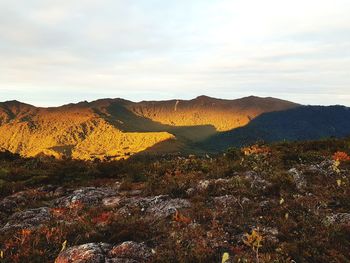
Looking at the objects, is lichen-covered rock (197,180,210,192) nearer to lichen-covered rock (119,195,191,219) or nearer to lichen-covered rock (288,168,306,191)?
lichen-covered rock (119,195,191,219)

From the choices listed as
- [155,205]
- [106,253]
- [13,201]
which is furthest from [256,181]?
[13,201]

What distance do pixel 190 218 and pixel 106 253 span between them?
3.03m

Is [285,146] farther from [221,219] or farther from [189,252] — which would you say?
[189,252]

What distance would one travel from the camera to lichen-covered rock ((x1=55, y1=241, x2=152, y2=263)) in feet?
30.5

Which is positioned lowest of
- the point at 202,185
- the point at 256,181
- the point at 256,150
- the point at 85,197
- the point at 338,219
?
the point at 85,197

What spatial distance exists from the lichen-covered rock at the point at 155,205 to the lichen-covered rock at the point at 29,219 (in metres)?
2.57

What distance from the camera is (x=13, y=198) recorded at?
50.2 feet

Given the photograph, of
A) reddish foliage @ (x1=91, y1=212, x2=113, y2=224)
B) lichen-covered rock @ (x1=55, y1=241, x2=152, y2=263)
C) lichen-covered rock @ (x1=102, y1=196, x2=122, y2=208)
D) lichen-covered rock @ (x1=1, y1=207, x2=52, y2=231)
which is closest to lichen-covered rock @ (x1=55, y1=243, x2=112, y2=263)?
lichen-covered rock @ (x1=55, y1=241, x2=152, y2=263)

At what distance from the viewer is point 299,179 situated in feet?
50.5

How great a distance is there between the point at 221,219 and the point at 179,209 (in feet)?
5.07

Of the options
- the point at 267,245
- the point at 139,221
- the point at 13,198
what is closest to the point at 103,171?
the point at 13,198

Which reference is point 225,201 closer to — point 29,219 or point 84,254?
point 84,254

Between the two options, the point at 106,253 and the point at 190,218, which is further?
the point at 190,218

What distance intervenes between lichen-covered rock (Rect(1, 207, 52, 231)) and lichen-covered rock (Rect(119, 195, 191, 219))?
2574mm
